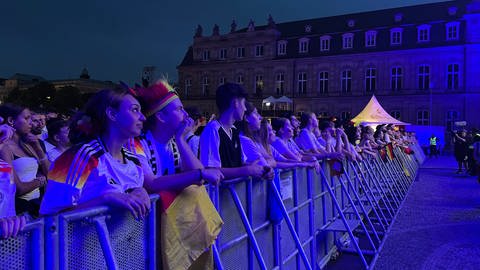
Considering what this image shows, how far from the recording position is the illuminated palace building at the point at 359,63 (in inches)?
1790

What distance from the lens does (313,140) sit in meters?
7.73

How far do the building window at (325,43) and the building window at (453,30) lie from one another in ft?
43.7

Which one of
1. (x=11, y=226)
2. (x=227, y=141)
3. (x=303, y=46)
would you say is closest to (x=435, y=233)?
(x=227, y=141)

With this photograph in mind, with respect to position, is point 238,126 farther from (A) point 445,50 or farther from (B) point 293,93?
(B) point 293,93

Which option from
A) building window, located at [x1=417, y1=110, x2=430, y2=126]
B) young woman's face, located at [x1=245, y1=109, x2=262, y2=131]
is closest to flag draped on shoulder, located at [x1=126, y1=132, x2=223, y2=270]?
young woman's face, located at [x1=245, y1=109, x2=262, y2=131]

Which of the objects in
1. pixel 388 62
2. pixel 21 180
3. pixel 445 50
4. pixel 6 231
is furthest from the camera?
pixel 388 62

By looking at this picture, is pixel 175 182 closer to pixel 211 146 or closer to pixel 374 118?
pixel 211 146

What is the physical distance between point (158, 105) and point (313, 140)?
16.0 ft

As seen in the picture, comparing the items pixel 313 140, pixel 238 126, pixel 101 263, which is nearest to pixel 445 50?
pixel 313 140

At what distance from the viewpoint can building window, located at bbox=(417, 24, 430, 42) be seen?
47912mm

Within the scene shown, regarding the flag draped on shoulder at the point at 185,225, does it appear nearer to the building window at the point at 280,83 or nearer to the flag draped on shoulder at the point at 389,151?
the flag draped on shoulder at the point at 389,151

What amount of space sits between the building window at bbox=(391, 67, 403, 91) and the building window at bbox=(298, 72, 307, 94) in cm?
1046

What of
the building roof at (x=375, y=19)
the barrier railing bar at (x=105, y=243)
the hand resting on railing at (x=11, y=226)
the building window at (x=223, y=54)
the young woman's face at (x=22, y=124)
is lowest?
the barrier railing bar at (x=105, y=243)

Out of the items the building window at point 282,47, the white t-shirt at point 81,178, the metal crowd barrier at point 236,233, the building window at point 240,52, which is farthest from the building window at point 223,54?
the white t-shirt at point 81,178
